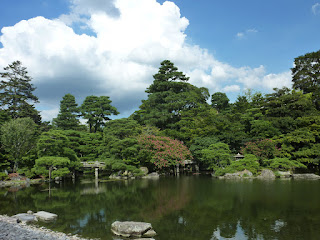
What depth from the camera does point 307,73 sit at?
32.4 meters

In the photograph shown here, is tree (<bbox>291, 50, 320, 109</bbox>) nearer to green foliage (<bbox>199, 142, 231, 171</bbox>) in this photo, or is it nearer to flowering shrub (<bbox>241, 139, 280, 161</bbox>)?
flowering shrub (<bbox>241, 139, 280, 161</bbox>)

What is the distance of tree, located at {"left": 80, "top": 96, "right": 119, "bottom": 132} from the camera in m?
36.9

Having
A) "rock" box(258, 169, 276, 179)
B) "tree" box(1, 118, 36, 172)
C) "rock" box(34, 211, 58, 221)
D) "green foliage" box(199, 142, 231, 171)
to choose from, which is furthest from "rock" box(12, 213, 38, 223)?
"rock" box(258, 169, 276, 179)

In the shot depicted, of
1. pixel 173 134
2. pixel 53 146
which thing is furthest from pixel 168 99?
pixel 53 146

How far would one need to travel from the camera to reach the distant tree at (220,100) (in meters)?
42.1

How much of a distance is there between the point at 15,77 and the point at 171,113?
994 inches

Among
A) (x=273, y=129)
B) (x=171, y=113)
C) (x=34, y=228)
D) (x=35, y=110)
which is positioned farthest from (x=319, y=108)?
(x=35, y=110)

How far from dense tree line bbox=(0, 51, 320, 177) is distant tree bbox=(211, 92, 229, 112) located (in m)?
6.03

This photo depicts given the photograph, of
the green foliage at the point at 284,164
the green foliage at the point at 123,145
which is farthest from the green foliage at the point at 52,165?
the green foliage at the point at 284,164

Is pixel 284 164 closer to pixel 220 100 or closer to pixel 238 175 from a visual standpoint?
pixel 238 175

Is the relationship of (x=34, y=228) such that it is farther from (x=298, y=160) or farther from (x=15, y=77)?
(x=15, y=77)

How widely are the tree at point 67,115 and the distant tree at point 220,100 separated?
25297mm

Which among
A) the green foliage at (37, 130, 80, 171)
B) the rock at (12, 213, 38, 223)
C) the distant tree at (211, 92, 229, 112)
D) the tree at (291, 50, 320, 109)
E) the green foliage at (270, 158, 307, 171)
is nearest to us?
the rock at (12, 213, 38, 223)

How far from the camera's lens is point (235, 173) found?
71.2ft
